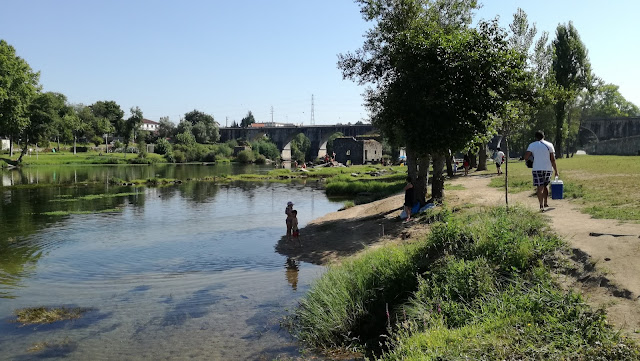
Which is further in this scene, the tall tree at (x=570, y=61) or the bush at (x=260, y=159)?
the bush at (x=260, y=159)

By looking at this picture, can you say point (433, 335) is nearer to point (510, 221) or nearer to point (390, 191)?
point (510, 221)

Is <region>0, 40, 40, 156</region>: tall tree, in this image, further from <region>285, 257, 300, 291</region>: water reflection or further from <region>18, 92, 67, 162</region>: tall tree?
<region>285, 257, 300, 291</region>: water reflection

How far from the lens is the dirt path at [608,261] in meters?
6.92

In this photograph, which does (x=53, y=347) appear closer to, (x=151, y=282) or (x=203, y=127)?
(x=151, y=282)

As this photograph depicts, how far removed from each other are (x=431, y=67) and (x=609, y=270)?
32.9 feet

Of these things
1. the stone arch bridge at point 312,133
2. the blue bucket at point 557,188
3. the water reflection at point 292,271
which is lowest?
the water reflection at point 292,271

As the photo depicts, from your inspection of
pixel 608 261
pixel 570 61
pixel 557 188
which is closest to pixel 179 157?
pixel 570 61

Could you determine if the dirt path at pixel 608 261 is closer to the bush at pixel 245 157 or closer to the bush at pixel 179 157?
the bush at pixel 179 157

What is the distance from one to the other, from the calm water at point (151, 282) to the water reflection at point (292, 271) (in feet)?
0.11

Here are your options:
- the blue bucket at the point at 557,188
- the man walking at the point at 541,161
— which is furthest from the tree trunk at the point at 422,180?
the man walking at the point at 541,161

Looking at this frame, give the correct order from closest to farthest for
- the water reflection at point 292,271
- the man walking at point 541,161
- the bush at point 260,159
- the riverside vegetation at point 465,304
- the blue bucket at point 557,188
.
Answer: the riverside vegetation at point 465,304 < the water reflection at point 292,271 < the man walking at point 541,161 < the blue bucket at point 557,188 < the bush at point 260,159

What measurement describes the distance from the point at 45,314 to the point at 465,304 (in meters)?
9.06

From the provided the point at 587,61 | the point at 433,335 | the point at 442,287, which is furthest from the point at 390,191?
the point at 587,61

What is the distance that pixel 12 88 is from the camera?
65.3 m
